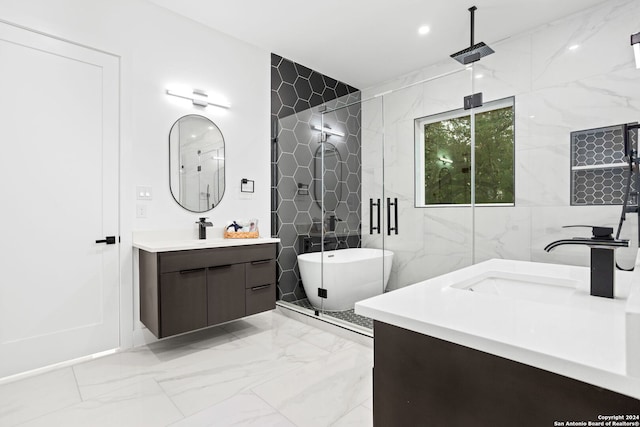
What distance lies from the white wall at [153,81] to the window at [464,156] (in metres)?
1.73

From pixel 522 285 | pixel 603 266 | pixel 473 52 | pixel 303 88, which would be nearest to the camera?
pixel 603 266

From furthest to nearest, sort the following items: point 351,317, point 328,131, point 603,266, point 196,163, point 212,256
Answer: point 328,131
point 351,317
point 196,163
point 212,256
point 603,266

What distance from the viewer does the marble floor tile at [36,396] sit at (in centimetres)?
171

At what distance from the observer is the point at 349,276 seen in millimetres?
3135

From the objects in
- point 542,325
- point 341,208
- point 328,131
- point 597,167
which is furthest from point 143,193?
point 597,167

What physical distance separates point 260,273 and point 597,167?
8.47ft

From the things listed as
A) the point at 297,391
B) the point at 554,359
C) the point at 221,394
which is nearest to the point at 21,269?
the point at 221,394

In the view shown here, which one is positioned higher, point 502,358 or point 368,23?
point 368,23

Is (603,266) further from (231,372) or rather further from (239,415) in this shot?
(231,372)

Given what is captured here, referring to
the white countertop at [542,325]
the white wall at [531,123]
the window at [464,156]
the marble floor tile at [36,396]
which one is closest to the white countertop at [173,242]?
the marble floor tile at [36,396]

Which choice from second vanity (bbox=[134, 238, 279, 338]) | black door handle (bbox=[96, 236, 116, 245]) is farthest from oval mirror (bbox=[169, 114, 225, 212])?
black door handle (bbox=[96, 236, 116, 245])

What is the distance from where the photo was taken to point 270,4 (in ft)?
8.65

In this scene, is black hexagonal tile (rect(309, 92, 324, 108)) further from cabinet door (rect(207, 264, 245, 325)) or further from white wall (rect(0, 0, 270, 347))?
cabinet door (rect(207, 264, 245, 325))

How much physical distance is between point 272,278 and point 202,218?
2.71 feet
